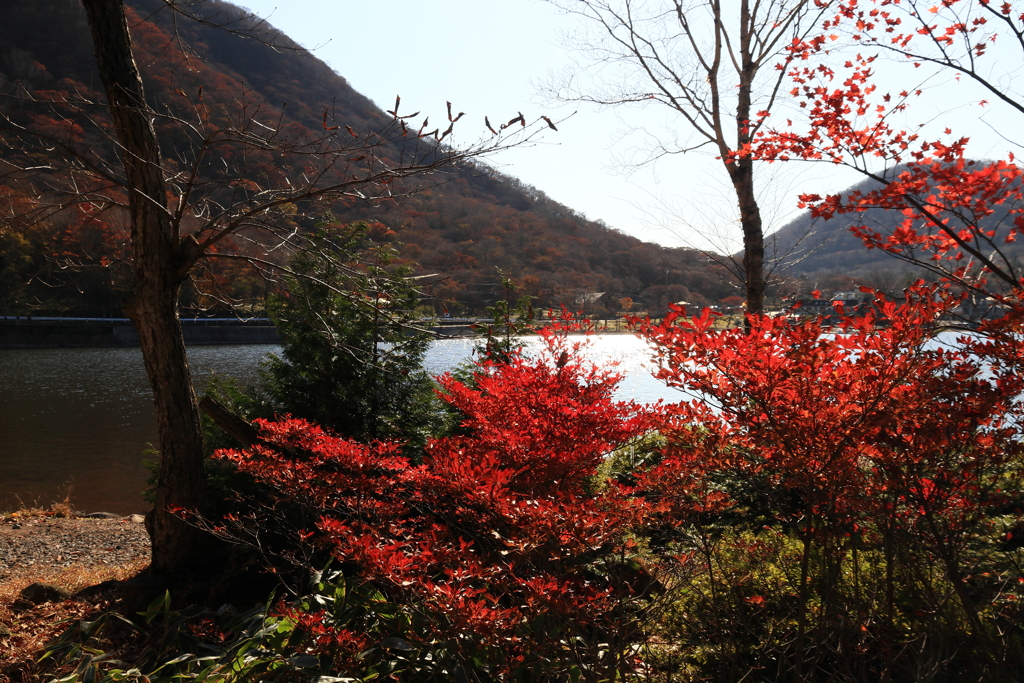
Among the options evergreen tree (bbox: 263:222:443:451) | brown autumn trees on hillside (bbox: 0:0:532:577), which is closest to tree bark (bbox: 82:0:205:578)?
brown autumn trees on hillside (bbox: 0:0:532:577)

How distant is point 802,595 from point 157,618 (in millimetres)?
3591

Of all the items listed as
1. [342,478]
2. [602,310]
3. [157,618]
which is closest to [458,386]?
[342,478]

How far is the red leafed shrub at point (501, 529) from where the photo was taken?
84.0 inches

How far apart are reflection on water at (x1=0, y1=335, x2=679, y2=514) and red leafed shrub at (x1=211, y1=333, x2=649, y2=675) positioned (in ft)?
2.31

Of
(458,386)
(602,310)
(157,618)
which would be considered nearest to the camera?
(157,618)

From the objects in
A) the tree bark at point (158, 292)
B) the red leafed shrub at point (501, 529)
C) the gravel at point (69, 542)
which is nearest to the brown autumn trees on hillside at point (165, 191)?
the tree bark at point (158, 292)

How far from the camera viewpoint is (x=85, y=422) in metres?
13.0

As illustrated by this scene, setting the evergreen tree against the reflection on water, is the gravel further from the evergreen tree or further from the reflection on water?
the evergreen tree

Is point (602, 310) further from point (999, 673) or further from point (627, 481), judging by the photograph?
point (999, 673)

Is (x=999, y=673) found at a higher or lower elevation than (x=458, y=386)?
lower

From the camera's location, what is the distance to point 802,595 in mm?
2072

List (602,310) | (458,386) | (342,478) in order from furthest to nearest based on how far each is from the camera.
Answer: (602,310), (458,386), (342,478)

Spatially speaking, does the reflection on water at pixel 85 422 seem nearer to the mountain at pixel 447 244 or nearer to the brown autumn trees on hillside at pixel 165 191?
the mountain at pixel 447 244

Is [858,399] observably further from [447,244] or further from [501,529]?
[447,244]
